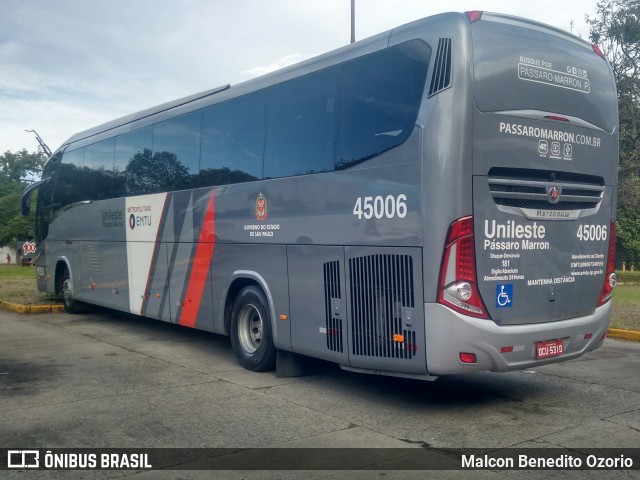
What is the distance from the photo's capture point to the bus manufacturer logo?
870 cm

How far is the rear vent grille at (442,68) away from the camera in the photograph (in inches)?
254

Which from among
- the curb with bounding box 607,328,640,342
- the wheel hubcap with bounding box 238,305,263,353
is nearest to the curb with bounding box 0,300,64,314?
the wheel hubcap with bounding box 238,305,263,353

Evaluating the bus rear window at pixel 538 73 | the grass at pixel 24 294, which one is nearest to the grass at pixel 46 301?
the grass at pixel 24 294

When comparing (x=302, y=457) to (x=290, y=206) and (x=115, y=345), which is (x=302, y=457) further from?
(x=115, y=345)

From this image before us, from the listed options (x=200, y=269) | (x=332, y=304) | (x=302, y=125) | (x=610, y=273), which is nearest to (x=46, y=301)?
(x=200, y=269)

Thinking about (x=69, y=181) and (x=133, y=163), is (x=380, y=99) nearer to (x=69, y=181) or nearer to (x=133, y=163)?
(x=133, y=163)

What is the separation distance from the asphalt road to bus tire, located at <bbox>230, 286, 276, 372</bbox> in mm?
200

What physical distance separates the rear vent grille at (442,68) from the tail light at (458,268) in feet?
4.02

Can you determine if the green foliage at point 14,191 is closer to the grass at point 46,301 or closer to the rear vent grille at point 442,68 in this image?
the grass at point 46,301

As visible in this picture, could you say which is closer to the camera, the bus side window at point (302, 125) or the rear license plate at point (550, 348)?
the rear license plate at point (550, 348)

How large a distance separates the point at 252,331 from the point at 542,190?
4.23 m

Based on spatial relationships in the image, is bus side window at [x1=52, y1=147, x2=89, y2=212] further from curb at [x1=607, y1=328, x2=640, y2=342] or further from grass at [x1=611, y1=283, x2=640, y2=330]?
grass at [x1=611, y1=283, x2=640, y2=330]

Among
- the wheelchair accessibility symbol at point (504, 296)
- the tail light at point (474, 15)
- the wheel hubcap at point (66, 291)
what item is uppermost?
the tail light at point (474, 15)

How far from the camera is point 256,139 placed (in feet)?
29.7
